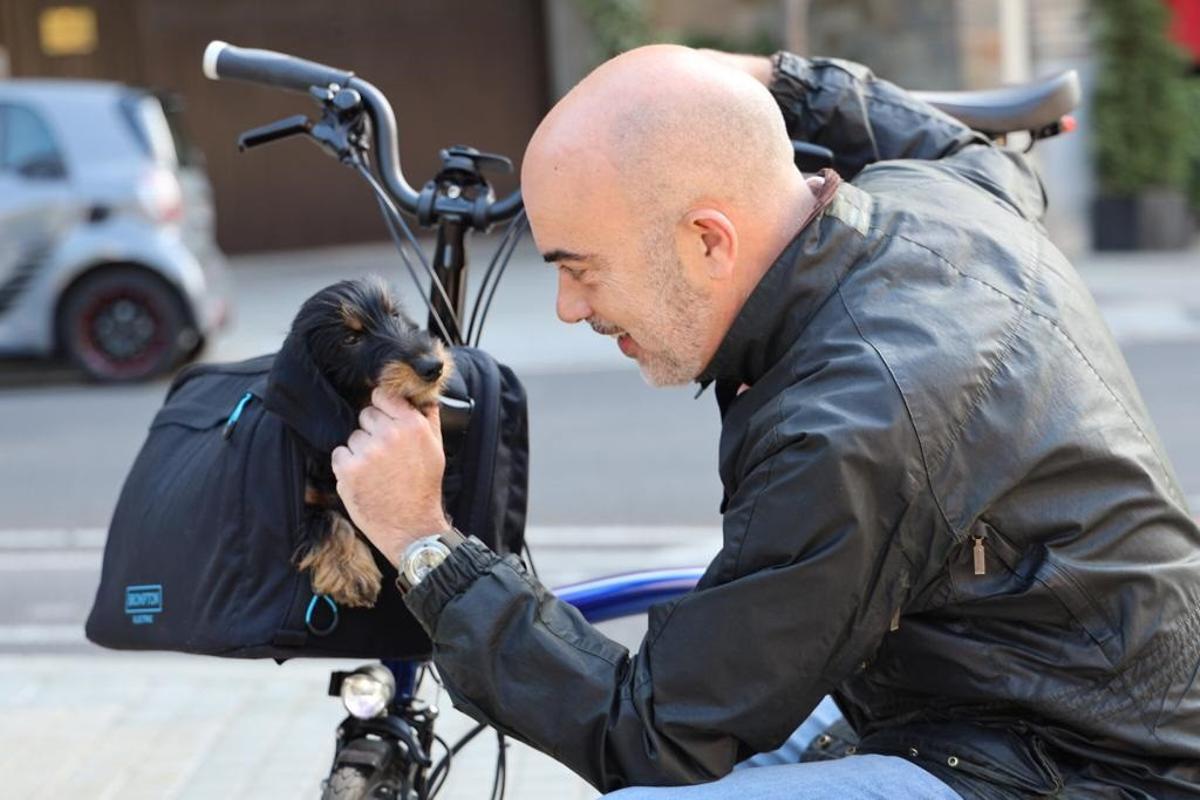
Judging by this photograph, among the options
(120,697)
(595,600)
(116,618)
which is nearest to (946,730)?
(595,600)

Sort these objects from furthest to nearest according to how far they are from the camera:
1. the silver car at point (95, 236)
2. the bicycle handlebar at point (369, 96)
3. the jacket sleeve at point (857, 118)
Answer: the silver car at point (95, 236), the jacket sleeve at point (857, 118), the bicycle handlebar at point (369, 96)

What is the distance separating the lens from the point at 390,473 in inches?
81.3

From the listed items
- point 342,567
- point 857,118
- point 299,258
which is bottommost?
point 299,258

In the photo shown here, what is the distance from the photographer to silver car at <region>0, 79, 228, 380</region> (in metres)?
10.0

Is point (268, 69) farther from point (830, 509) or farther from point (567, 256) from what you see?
point (830, 509)

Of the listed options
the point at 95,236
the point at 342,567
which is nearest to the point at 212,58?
the point at 342,567

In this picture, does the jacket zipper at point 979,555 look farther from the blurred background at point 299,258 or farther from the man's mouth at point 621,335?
the blurred background at point 299,258

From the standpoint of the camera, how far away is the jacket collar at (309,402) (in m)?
2.13

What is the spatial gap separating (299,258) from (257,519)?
47.6 feet

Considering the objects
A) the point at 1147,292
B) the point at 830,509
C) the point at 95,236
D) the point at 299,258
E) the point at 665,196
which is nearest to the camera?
the point at 830,509

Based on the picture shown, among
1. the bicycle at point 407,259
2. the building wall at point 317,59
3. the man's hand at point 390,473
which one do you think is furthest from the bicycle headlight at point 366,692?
the building wall at point 317,59

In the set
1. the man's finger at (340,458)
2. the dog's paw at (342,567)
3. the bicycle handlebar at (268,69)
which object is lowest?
the dog's paw at (342,567)

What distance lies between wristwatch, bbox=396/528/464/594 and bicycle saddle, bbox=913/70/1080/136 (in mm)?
1368

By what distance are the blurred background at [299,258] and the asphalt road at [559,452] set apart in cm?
2
